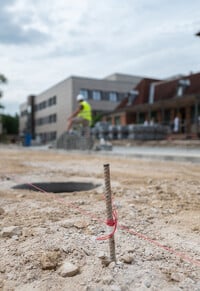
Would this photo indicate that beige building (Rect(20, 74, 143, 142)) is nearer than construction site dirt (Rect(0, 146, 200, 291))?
No

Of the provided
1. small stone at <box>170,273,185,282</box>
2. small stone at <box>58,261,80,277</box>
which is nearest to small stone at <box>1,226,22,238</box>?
small stone at <box>58,261,80,277</box>

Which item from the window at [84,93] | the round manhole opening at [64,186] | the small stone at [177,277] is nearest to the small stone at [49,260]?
the small stone at [177,277]

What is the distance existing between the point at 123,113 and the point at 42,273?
37442mm

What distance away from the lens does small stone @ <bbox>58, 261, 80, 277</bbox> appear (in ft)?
7.34

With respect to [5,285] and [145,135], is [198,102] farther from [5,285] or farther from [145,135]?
[5,285]

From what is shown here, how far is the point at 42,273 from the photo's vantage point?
2.28 m

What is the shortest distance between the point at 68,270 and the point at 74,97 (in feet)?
158

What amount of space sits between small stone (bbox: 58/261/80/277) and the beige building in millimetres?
43647

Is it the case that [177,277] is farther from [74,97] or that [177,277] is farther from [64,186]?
[74,97]

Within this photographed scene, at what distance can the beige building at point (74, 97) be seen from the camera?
50500 mm

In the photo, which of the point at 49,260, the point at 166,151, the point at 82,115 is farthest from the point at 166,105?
the point at 49,260

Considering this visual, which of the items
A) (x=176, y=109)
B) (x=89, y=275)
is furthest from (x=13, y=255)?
(x=176, y=109)

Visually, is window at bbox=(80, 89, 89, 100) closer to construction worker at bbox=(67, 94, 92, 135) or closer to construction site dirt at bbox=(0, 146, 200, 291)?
construction worker at bbox=(67, 94, 92, 135)

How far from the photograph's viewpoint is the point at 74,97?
4975 centimetres
